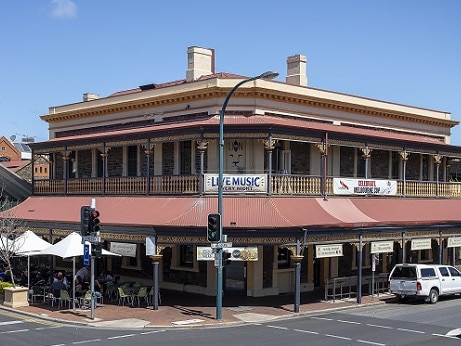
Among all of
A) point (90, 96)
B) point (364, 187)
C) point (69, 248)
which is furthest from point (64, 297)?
point (90, 96)

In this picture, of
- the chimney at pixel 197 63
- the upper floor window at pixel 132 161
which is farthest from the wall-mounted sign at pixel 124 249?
the chimney at pixel 197 63

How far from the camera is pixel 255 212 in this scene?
24578mm

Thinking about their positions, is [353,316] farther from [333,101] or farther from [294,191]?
[333,101]

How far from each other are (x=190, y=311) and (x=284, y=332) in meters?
4.73

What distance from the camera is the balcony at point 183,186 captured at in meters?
26.5

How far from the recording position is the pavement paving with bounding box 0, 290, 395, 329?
21.0 metres

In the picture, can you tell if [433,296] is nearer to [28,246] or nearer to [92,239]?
[92,239]

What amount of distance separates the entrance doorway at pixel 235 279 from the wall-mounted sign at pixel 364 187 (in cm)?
518

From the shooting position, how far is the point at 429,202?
108 ft

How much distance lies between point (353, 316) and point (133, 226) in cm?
841

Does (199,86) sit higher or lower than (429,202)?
higher

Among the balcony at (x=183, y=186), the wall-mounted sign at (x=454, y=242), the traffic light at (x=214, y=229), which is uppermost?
the balcony at (x=183, y=186)

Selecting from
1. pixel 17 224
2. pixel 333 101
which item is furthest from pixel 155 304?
pixel 333 101

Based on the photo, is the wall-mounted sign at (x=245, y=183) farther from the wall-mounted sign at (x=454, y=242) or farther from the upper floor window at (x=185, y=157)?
the wall-mounted sign at (x=454, y=242)
